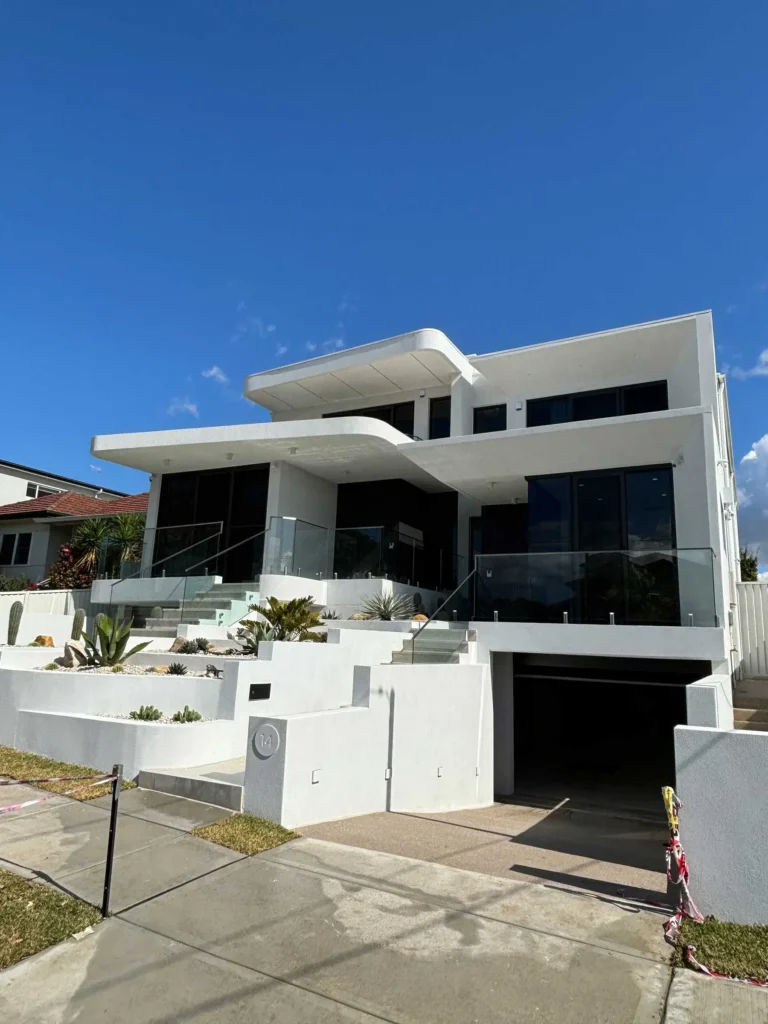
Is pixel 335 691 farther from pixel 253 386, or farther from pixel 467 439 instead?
pixel 253 386

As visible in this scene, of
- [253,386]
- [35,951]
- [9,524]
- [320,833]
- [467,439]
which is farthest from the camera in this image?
[9,524]

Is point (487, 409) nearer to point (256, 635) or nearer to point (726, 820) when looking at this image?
point (256, 635)

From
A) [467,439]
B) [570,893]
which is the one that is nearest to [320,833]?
[570,893]

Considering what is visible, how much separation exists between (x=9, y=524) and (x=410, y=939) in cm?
2664

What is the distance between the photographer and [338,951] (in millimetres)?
3994

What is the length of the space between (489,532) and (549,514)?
131 inches

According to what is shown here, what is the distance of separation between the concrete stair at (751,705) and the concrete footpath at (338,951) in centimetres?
559

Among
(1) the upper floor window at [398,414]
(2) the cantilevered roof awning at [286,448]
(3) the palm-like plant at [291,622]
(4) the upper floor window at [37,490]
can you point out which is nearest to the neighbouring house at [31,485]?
(4) the upper floor window at [37,490]

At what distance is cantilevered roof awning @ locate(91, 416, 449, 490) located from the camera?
597 inches

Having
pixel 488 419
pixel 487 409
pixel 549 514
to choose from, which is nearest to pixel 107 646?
pixel 549 514

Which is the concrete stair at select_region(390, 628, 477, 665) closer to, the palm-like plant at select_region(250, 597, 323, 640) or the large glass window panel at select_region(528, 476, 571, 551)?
the palm-like plant at select_region(250, 597, 323, 640)

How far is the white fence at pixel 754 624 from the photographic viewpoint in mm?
14500

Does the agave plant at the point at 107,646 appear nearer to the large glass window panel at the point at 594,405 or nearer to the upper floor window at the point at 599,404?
the upper floor window at the point at 599,404

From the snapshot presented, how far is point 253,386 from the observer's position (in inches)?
720
